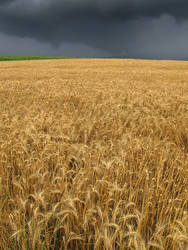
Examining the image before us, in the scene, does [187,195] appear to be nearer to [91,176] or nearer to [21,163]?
[91,176]

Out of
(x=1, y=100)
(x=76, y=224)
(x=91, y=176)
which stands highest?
(x=1, y=100)

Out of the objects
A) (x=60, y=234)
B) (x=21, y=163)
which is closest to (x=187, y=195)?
(x=60, y=234)

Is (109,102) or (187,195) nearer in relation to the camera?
(187,195)

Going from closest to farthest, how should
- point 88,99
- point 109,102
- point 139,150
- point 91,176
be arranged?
point 91,176
point 139,150
point 109,102
point 88,99

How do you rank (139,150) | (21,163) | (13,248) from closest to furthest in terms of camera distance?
(13,248) → (21,163) → (139,150)

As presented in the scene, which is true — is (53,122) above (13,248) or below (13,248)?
above

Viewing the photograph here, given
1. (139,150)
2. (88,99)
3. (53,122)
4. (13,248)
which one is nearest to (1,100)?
(88,99)

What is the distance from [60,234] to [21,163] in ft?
3.11

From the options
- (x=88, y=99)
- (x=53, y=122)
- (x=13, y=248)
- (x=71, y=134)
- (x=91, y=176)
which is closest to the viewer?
(x=13, y=248)

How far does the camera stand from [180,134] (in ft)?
11.4

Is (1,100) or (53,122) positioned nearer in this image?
(53,122)

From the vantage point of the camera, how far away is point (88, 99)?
19.8 feet

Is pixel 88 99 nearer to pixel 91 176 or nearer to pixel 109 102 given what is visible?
pixel 109 102

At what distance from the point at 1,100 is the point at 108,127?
4.04 meters
